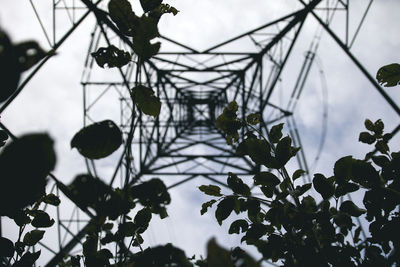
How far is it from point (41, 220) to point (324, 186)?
48.4 inches

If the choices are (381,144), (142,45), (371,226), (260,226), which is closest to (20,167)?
(142,45)

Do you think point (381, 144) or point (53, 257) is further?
point (53, 257)

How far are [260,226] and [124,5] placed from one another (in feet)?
2.98

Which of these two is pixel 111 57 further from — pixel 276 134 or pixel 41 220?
pixel 41 220

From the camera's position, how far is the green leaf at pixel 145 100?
645 millimetres

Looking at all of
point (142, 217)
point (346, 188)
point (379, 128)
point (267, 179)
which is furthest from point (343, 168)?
point (142, 217)

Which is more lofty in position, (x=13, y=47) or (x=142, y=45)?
(x=142, y=45)

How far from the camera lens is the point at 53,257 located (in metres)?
3.29

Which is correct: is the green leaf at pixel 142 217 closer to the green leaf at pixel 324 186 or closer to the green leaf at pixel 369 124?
the green leaf at pixel 324 186

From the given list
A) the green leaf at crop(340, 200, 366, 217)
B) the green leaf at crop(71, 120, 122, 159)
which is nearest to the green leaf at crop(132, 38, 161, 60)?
the green leaf at crop(71, 120, 122, 159)

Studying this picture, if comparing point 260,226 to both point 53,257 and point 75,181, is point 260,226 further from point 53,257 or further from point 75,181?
point 53,257

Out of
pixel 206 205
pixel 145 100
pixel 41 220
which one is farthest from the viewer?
pixel 41 220

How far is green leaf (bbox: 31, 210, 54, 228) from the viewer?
3.75ft

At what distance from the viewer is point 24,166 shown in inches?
16.4
